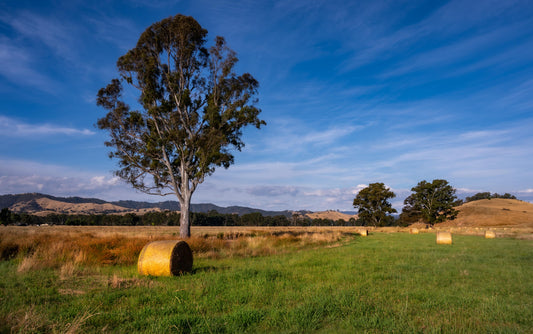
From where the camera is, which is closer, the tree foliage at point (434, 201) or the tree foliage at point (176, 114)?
the tree foliage at point (176, 114)

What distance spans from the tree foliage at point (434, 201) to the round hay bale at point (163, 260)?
6449 centimetres

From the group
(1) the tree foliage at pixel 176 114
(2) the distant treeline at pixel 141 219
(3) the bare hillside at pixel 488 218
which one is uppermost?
(1) the tree foliage at pixel 176 114

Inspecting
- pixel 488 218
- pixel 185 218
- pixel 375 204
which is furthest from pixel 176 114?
pixel 488 218

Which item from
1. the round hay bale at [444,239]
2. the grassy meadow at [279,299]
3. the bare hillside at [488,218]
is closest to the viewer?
the grassy meadow at [279,299]

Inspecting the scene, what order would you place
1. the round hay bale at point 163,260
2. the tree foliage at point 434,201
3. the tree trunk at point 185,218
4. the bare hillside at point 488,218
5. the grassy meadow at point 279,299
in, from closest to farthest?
the grassy meadow at point 279,299
the round hay bale at point 163,260
the tree trunk at point 185,218
the tree foliage at point 434,201
the bare hillside at point 488,218

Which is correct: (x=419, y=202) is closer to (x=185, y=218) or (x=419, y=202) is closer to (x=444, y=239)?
(x=444, y=239)

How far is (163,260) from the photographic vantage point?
8.61 metres

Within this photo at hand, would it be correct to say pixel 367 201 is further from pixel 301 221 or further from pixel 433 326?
pixel 433 326

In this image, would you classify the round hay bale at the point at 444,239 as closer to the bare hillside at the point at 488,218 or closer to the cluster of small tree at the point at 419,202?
the cluster of small tree at the point at 419,202

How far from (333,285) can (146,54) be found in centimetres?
2301

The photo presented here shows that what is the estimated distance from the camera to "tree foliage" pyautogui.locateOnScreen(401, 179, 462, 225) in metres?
61.9

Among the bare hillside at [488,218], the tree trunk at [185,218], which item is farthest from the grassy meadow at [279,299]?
the bare hillside at [488,218]

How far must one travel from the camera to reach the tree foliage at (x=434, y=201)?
61947 millimetres

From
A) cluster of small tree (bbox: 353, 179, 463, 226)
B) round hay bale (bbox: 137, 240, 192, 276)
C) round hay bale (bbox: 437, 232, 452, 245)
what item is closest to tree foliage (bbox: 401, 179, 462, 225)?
cluster of small tree (bbox: 353, 179, 463, 226)
